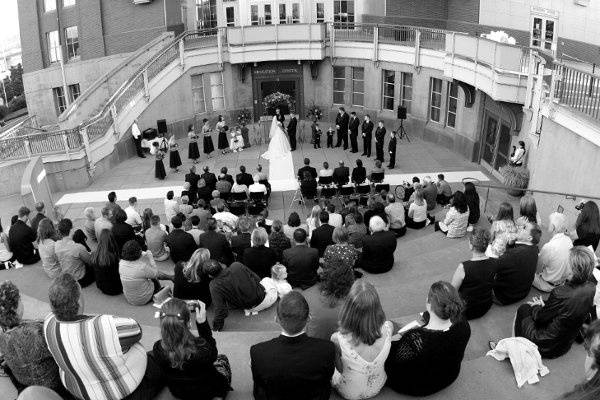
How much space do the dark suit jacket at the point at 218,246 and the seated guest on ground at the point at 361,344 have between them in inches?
168

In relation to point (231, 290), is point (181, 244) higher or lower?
lower

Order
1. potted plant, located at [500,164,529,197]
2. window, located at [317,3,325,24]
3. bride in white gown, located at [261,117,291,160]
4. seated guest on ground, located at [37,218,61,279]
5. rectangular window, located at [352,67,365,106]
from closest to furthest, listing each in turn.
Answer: seated guest on ground, located at [37,218,61,279] → potted plant, located at [500,164,529,197] → bride in white gown, located at [261,117,291,160] → rectangular window, located at [352,67,365,106] → window, located at [317,3,325,24]

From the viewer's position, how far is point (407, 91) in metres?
22.4

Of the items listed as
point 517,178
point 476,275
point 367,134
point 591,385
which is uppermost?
point 591,385

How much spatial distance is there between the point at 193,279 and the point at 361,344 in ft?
10.9

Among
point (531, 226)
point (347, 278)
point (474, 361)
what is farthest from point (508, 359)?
point (531, 226)

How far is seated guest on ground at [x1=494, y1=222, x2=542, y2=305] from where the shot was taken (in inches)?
265

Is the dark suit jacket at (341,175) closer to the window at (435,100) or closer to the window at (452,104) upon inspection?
the window at (452,104)

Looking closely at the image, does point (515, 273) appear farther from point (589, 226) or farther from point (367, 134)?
point (367, 134)

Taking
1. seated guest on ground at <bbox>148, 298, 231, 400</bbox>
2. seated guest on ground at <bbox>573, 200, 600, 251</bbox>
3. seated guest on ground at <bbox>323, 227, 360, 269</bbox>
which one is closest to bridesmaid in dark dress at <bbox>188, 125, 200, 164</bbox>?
seated guest on ground at <bbox>323, 227, 360, 269</bbox>

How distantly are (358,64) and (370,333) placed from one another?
20.3m

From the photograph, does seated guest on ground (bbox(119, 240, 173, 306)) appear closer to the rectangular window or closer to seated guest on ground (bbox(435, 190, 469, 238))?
seated guest on ground (bbox(435, 190, 469, 238))

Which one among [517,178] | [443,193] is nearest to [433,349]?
[443,193]

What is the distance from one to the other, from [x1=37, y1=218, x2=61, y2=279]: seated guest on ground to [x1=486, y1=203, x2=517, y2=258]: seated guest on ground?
264 inches
